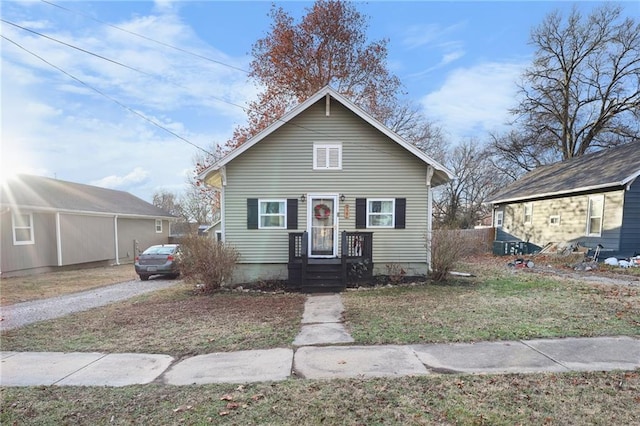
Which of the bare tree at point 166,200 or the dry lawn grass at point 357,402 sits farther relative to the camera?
the bare tree at point 166,200

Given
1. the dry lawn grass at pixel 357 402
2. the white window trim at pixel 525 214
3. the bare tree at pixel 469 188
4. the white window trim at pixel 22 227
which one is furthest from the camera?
the bare tree at pixel 469 188

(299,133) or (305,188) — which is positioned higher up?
(299,133)

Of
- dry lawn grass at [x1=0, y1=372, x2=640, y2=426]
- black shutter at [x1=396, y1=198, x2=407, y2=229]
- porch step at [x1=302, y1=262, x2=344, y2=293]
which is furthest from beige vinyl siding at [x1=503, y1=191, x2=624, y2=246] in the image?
dry lawn grass at [x1=0, y1=372, x2=640, y2=426]

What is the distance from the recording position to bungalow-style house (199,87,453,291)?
998 centimetres

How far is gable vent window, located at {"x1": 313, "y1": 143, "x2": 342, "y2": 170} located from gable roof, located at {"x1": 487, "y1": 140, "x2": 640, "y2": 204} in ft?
34.4

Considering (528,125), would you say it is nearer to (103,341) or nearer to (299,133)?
(299,133)

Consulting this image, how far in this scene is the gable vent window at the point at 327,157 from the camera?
10.0 m

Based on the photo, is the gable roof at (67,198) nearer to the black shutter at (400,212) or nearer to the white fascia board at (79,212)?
the white fascia board at (79,212)

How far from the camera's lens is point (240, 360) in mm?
4145

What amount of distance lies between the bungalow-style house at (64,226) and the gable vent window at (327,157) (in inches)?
498

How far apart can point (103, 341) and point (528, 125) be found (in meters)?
30.7

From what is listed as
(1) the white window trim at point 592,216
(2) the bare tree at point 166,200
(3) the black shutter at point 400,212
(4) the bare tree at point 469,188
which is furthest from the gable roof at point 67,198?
(4) the bare tree at point 469,188

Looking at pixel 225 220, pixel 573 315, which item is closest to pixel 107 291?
pixel 225 220

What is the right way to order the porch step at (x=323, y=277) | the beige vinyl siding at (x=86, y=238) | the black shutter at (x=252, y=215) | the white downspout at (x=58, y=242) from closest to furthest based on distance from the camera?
1. the porch step at (x=323, y=277)
2. the black shutter at (x=252, y=215)
3. the white downspout at (x=58, y=242)
4. the beige vinyl siding at (x=86, y=238)
